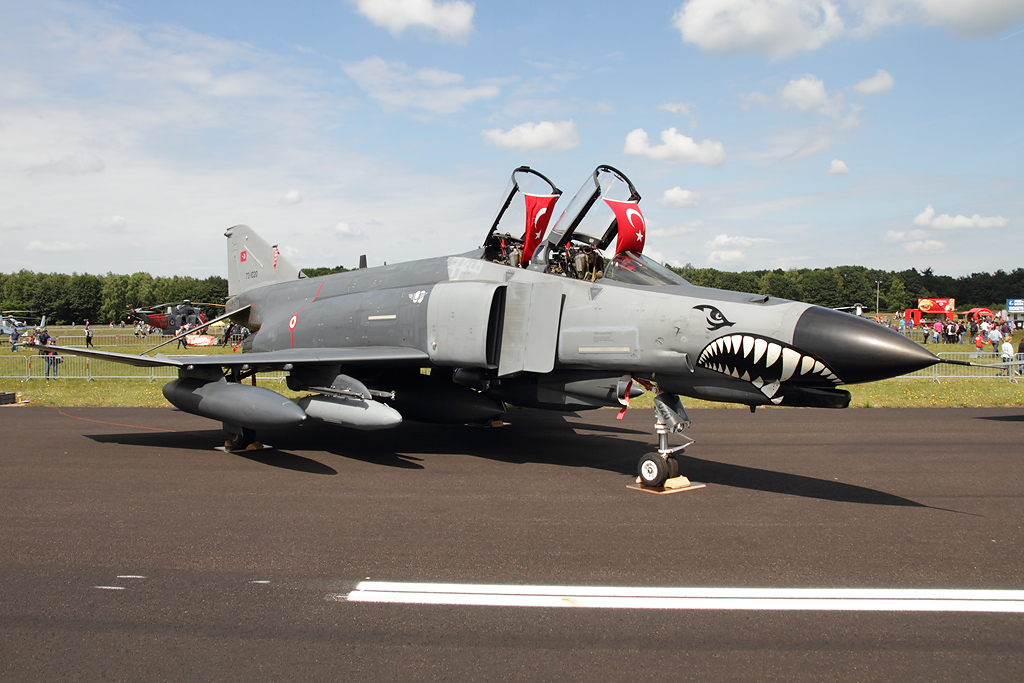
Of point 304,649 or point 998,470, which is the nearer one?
point 304,649

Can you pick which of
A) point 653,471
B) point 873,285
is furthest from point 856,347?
point 873,285

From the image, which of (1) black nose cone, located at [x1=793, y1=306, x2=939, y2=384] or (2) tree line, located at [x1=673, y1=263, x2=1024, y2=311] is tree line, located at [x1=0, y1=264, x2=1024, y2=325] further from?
(1) black nose cone, located at [x1=793, y1=306, x2=939, y2=384]

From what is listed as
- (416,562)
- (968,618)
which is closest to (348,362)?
(416,562)

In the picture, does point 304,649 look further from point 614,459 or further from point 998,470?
point 998,470

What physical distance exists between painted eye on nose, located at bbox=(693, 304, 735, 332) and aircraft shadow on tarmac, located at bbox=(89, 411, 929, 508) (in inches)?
76.7

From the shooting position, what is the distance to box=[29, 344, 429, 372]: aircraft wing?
8695mm

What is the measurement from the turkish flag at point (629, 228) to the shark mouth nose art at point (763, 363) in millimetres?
1810

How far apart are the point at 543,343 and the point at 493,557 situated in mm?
3297

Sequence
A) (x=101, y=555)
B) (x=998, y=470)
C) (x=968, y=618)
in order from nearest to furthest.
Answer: (x=968, y=618), (x=101, y=555), (x=998, y=470)

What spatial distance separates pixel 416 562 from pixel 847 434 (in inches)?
350

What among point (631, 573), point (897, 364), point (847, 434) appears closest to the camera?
point (631, 573)

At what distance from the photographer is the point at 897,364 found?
18.0ft

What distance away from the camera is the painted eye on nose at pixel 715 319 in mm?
6504

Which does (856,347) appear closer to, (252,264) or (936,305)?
(252,264)
